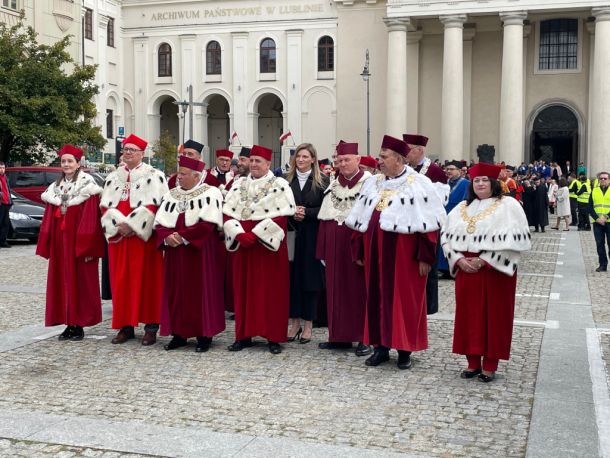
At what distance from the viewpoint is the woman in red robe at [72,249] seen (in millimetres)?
8680

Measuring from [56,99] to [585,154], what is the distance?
92.9ft

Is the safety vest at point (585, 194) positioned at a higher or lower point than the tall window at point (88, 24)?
lower

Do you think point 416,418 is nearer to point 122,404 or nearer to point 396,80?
point 122,404

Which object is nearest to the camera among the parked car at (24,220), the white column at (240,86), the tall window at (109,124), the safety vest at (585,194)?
the parked car at (24,220)

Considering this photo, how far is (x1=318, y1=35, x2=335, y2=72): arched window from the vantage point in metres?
48.4

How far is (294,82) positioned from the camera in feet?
161

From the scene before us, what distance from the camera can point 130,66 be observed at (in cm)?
5159

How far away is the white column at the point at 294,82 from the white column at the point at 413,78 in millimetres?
6559

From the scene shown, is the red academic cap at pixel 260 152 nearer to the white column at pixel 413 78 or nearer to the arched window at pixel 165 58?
the white column at pixel 413 78

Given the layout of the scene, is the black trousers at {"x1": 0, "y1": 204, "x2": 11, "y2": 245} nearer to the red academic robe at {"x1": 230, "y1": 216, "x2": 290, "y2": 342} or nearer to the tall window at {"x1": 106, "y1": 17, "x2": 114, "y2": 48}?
the red academic robe at {"x1": 230, "y1": 216, "x2": 290, "y2": 342}

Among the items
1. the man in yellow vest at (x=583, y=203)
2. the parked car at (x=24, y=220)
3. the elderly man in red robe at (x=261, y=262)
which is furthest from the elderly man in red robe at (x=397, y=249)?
the man in yellow vest at (x=583, y=203)

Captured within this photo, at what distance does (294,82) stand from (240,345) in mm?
41846

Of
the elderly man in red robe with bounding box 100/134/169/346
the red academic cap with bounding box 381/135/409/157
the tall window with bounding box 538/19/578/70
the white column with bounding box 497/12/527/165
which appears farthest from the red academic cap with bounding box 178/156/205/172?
the tall window with bounding box 538/19/578/70

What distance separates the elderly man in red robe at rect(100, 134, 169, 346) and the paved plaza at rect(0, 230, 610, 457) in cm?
33
